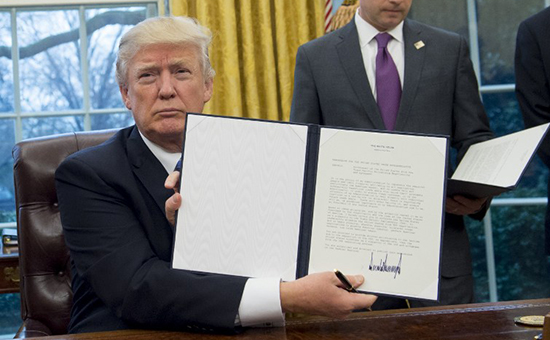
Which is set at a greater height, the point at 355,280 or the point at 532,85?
the point at 532,85

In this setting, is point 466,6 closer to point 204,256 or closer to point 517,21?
point 517,21

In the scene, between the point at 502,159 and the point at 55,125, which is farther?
the point at 55,125

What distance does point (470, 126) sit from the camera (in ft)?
7.88

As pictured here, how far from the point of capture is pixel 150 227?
5.49 ft

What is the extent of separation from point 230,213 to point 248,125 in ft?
0.60

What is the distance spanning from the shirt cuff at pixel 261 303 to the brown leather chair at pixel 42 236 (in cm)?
100

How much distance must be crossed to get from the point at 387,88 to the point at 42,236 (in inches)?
48.8

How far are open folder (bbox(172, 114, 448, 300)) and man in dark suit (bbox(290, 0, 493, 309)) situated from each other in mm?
949

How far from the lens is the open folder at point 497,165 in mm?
1760

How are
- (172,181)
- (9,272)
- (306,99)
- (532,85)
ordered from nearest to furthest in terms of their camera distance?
(172,181), (306,99), (532,85), (9,272)

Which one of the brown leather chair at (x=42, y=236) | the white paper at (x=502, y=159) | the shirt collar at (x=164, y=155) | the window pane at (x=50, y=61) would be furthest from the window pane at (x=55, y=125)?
the white paper at (x=502, y=159)

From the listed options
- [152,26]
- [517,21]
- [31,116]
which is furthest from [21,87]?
[517,21]

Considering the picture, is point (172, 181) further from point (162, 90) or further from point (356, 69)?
point (356, 69)

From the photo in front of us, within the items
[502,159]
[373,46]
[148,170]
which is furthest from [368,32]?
[148,170]
